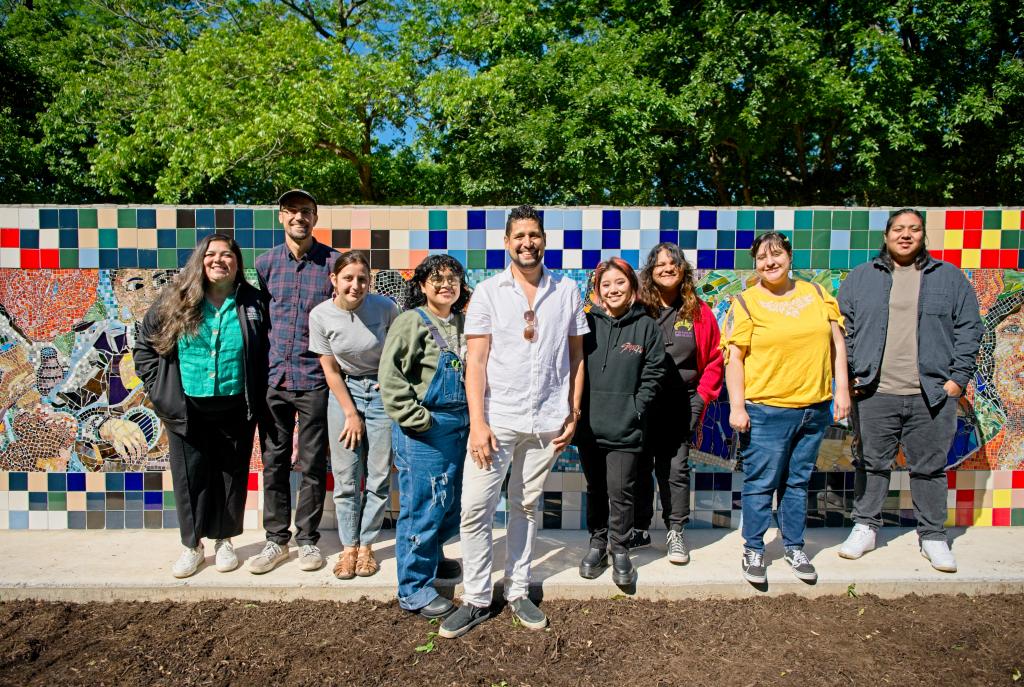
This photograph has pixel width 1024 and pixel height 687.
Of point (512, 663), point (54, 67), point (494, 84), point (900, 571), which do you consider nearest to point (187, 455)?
point (512, 663)

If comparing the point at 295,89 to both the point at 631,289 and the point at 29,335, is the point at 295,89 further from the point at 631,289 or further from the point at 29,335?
the point at 631,289

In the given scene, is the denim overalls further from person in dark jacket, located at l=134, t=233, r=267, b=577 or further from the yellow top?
the yellow top

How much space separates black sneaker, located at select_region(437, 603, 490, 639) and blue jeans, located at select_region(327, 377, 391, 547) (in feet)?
2.25

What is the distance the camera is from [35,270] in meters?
4.36

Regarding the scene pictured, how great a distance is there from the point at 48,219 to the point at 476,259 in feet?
8.70

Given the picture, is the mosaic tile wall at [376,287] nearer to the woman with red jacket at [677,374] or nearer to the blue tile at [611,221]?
the blue tile at [611,221]

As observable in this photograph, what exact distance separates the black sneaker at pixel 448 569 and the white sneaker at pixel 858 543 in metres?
2.22

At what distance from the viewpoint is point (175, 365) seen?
357cm

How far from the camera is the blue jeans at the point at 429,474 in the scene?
3219 mm

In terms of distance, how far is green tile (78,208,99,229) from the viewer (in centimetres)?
437

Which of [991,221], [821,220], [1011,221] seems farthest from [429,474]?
[1011,221]

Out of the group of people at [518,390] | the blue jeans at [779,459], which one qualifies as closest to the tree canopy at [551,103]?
the group of people at [518,390]

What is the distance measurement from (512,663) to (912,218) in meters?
3.15

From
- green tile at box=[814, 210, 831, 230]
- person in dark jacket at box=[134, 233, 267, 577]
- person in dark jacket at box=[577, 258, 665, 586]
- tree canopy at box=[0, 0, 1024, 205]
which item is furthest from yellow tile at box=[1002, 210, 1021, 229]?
tree canopy at box=[0, 0, 1024, 205]
